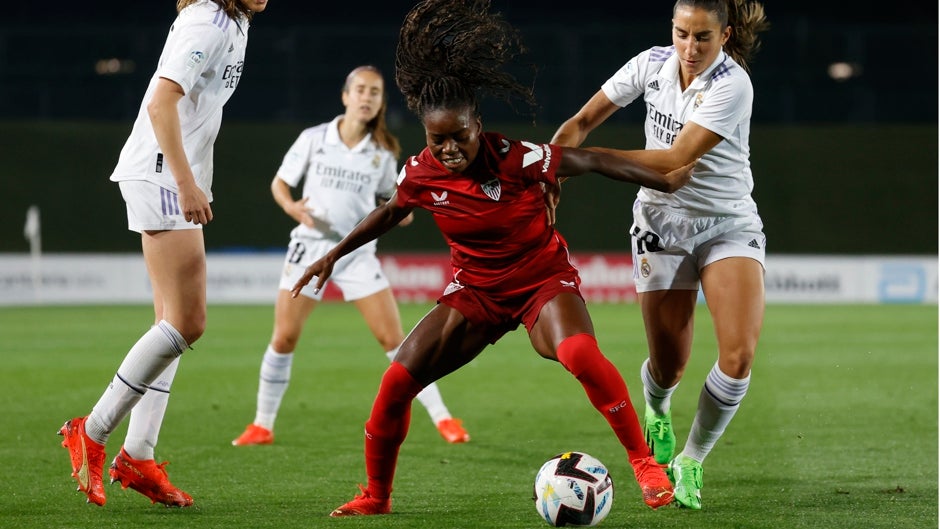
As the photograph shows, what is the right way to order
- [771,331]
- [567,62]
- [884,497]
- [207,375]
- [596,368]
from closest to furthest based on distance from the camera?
[596,368], [884,497], [207,375], [771,331], [567,62]

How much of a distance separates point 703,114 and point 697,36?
0.34 metres

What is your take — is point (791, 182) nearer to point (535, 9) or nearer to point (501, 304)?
point (535, 9)

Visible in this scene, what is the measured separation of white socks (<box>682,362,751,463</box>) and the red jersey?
0.92 meters

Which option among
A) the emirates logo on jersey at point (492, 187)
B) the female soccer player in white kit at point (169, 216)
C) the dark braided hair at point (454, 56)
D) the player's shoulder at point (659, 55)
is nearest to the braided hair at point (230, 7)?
the female soccer player in white kit at point (169, 216)

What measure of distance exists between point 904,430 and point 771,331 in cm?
790

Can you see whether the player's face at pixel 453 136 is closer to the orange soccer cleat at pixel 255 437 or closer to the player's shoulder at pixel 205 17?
the player's shoulder at pixel 205 17

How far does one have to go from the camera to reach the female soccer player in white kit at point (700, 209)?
5.03 m

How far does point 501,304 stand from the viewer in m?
4.95

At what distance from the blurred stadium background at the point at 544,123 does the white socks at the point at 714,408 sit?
1615 centimetres

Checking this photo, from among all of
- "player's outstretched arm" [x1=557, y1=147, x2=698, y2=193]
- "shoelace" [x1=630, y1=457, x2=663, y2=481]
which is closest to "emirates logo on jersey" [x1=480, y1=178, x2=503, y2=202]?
"player's outstretched arm" [x1=557, y1=147, x2=698, y2=193]

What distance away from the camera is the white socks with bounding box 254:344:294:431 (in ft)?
24.6

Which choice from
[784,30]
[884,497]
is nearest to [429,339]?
[884,497]

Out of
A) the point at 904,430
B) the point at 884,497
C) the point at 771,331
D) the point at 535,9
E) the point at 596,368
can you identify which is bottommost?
the point at 771,331

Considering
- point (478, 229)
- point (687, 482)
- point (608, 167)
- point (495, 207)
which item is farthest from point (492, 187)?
point (687, 482)
